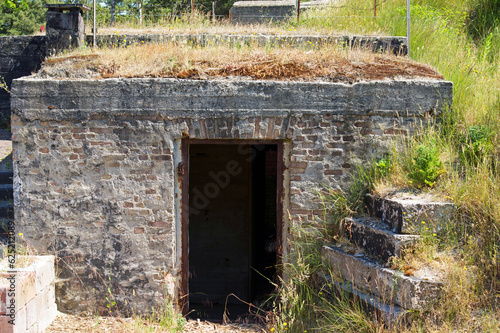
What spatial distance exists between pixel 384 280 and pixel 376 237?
19.3 inches

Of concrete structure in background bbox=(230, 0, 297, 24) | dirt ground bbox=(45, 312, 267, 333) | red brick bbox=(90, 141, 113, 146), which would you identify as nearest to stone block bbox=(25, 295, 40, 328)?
dirt ground bbox=(45, 312, 267, 333)

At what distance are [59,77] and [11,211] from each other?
2.66 metres

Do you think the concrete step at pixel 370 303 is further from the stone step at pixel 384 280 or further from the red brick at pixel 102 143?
the red brick at pixel 102 143

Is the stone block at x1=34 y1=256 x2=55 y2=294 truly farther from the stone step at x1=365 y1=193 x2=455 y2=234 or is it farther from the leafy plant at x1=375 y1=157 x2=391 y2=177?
the leafy plant at x1=375 y1=157 x2=391 y2=177

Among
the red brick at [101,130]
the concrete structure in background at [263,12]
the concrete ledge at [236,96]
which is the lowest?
the red brick at [101,130]

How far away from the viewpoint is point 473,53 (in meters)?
7.29

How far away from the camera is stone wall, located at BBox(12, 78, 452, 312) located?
4.63 metres

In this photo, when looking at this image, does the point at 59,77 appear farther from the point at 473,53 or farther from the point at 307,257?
the point at 473,53

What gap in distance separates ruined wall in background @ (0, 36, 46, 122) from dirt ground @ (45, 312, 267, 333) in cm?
601

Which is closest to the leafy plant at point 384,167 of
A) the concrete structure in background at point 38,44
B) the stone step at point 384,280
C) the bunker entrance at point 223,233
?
the stone step at point 384,280

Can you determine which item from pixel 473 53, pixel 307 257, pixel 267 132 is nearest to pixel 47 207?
pixel 267 132

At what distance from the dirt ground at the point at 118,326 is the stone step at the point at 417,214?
6.39 feet

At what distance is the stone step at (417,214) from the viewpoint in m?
4.01

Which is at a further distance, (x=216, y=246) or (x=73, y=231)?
(x=216, y=246)
